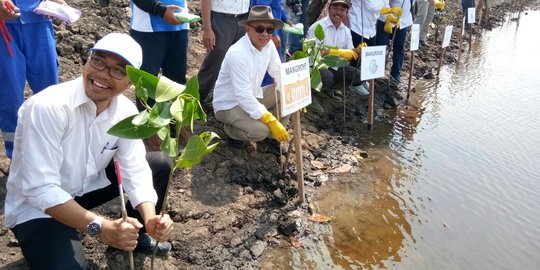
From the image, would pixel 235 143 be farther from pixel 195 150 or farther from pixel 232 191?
pixel 195 150

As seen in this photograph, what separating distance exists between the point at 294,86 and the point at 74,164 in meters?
1.78

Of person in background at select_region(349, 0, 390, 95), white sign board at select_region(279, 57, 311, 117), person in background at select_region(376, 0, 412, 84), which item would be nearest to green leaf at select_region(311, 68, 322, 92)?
white sign board at select_region(279, 57, 311, 117)

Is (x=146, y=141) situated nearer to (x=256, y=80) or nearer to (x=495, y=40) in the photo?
(x=256, y=80)

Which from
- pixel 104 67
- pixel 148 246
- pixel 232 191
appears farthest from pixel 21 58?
pixel 232 191

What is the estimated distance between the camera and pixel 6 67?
2.64 metres

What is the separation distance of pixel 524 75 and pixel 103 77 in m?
8.46

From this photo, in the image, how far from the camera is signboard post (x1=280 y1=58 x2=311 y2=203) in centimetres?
316

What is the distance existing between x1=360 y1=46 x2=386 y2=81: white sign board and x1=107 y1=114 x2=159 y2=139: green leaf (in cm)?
353

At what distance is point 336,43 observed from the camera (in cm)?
544

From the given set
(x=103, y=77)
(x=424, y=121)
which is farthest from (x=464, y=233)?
(x=103, y=77)

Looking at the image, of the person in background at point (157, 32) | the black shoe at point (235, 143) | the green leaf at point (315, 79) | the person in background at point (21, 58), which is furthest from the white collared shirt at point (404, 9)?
the person in background at point (21, 58)

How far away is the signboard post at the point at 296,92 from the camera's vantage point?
10.4ft

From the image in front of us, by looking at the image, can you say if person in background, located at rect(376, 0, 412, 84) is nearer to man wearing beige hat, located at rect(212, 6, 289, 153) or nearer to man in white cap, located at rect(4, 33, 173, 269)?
man wearing beige hat, located at rect(212, 6, 289, 153)

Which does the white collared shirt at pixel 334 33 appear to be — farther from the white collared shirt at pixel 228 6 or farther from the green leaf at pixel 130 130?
the green leaf at pixel 130 130
